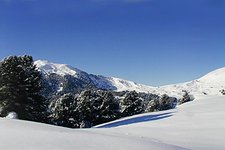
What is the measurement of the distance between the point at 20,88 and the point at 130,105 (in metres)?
28.6

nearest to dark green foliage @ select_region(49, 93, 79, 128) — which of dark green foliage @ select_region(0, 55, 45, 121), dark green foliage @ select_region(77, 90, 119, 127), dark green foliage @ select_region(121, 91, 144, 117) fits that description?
dark green foliage @ select_region(77, 90, 119, 127)

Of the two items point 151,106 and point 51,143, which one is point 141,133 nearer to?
point 51,143

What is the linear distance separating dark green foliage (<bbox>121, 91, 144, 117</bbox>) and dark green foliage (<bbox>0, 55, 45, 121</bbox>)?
2469 cm

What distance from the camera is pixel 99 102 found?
61.0 meters

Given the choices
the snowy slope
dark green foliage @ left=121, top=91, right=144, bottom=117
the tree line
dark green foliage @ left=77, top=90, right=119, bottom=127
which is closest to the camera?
the snowy slope

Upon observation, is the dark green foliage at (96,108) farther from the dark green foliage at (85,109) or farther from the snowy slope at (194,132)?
the snowy slope at (194,132)

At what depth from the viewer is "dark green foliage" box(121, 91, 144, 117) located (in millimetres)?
65062

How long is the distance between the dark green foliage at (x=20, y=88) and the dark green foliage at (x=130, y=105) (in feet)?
81.0

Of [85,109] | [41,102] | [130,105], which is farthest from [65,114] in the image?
[41,102]

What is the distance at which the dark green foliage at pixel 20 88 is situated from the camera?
38.4 metres

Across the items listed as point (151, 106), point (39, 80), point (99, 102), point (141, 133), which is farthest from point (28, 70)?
point (151, 106)

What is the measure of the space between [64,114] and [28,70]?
1586 cm

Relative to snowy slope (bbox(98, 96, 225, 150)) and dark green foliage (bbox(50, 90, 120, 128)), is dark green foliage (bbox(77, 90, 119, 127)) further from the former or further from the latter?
snowy slope (bbox(98, 96, 225, 150))

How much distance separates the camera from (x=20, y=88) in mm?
39844
